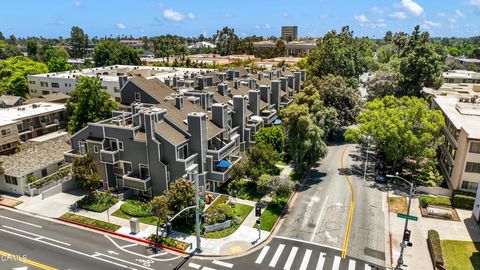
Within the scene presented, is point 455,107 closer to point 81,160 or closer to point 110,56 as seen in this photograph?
point 81,160

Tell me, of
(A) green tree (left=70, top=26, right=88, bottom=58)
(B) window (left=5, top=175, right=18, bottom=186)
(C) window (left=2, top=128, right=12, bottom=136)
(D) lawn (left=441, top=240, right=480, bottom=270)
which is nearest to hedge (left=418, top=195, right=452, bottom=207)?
(D) lawn (left=441, top=240, right=480, bottom=270)

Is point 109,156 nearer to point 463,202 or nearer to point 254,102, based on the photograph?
point 254,102

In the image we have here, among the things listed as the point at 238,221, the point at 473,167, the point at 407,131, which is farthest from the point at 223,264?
the point at 473,167

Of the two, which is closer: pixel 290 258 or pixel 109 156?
pixel 290 258

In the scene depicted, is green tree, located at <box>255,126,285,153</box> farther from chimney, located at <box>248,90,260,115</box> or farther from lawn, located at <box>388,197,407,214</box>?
lawn, located at <box>388,197,407,214</box>

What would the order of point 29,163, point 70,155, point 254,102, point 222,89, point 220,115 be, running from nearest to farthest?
point 70,155 < point 29,163 < point 220,115 < point 254,102 < point 222,89

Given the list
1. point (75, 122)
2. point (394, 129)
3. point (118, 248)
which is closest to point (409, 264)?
point (394, 129)

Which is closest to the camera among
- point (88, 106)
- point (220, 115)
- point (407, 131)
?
point (407, 131)
